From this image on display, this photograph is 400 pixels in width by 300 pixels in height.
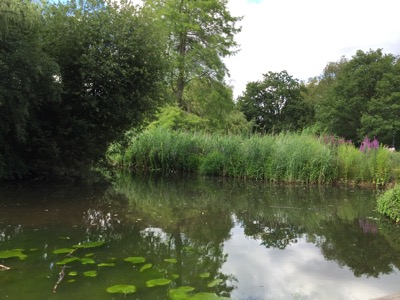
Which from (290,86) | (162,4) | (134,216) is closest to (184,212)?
(134,216)

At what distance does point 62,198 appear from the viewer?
10.0m

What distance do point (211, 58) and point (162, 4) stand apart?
4881 mm

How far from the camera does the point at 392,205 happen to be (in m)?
8.35

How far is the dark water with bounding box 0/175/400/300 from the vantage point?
448 centimetres

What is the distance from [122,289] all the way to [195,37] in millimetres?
24369

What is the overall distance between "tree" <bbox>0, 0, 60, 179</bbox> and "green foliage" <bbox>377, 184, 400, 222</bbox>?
8.91 m

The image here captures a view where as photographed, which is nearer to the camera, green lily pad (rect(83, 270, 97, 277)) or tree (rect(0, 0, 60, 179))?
green lily pad (rect(83, 270, 97, 277))

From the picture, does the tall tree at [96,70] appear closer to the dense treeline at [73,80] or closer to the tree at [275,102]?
the dense treeline at [73,80]

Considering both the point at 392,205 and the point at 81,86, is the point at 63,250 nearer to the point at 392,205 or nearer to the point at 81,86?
the point at 392,205

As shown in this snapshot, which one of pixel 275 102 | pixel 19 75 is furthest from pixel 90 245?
pixel 275 102

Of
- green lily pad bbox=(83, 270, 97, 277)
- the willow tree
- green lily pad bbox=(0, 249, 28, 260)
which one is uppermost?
the willow tree

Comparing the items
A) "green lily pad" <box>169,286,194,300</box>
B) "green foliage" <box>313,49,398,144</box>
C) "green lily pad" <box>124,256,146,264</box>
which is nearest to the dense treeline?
"green lily pad" <box>124,256,146,264</box>

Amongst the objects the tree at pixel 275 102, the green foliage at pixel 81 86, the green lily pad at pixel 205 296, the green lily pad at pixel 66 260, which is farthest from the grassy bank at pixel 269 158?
the tree at pixel 275 102

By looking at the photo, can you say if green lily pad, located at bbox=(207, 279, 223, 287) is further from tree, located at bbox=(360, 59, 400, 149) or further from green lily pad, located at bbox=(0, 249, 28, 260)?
tree, located at bbox=(360, 59, 400, 149)
